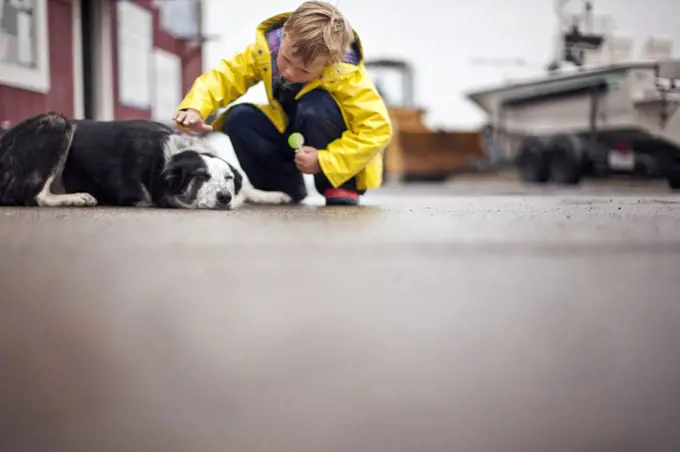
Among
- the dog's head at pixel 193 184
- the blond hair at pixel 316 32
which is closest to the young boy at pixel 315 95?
the blond hair at pixel 316 32

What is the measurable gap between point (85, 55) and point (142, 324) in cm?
338

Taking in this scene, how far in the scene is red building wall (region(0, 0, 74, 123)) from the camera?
2.93 m

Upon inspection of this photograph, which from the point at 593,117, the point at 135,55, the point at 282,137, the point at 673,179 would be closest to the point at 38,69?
the point at 135,55

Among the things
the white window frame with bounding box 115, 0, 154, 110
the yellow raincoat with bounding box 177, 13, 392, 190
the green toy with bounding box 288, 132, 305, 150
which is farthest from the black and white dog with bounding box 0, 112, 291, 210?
the white window frame with bounding box 115, 0, 154, 110

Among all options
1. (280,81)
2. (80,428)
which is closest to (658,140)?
Result: (280,81)

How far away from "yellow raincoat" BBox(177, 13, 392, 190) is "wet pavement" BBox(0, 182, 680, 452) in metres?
0.83

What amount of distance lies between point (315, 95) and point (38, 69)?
1.91 meters

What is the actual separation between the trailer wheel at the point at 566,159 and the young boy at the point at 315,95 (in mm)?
3576

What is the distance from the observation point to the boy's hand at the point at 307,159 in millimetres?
1818

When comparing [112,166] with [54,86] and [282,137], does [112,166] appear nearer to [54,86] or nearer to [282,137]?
[282,137]

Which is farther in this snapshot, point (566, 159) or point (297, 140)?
point (566, 159)

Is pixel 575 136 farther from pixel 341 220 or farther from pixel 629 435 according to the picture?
pixel 629 435

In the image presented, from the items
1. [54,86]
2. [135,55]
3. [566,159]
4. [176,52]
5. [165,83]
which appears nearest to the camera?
[54,86]

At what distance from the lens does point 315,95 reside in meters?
1.91
